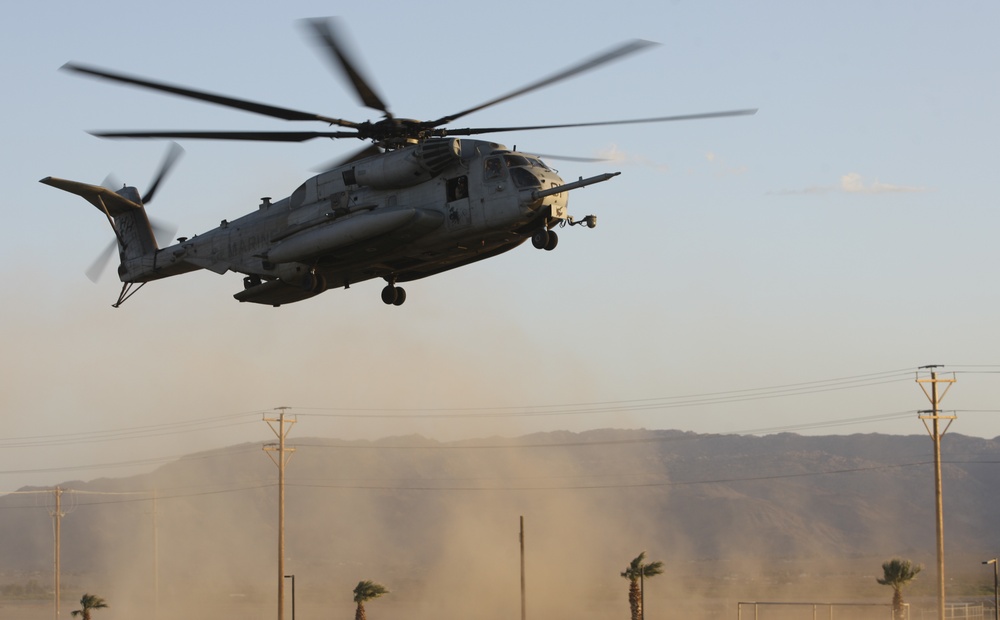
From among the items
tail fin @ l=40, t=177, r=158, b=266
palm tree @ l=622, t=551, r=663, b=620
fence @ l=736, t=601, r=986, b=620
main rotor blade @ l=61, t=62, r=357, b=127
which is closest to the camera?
main rotor blade @ l=61, t=62, r=357, b=127

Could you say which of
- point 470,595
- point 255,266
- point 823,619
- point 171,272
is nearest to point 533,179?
point 255,266

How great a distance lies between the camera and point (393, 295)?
36219 millimetres

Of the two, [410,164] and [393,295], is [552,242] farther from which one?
[393,295]

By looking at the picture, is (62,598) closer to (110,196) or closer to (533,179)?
(110,196)

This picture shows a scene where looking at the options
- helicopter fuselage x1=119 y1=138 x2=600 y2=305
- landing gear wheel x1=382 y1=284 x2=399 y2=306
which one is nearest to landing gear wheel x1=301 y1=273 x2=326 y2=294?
helicopter fuselage x1=119 y1=138 x2=600 y2=305

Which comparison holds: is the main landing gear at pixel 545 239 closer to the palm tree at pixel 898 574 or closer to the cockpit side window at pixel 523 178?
the cockpit side window at pixel 523 178

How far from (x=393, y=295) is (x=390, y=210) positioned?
443cm

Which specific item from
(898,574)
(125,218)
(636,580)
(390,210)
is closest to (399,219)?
(390,210)

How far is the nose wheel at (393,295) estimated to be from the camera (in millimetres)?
36219

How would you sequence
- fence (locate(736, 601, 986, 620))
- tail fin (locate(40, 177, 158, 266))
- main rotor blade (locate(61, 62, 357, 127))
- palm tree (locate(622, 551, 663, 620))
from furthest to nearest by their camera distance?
1. fence (locate(736, 601, 986, 620))
2. palm tree (locate(622, 551, 663, 620))
3. tail fin (locate(40, 177, 158, 266))
4. main rotor blade (locate(61, 62, 357, 127))

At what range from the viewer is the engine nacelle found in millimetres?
32344

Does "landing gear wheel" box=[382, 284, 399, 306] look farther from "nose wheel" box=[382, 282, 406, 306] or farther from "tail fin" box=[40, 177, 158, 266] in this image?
"tail fin" box=[40, 177, 158, 266]

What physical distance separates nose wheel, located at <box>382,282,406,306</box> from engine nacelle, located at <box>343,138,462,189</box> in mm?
3673

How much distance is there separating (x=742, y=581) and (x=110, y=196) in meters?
157
